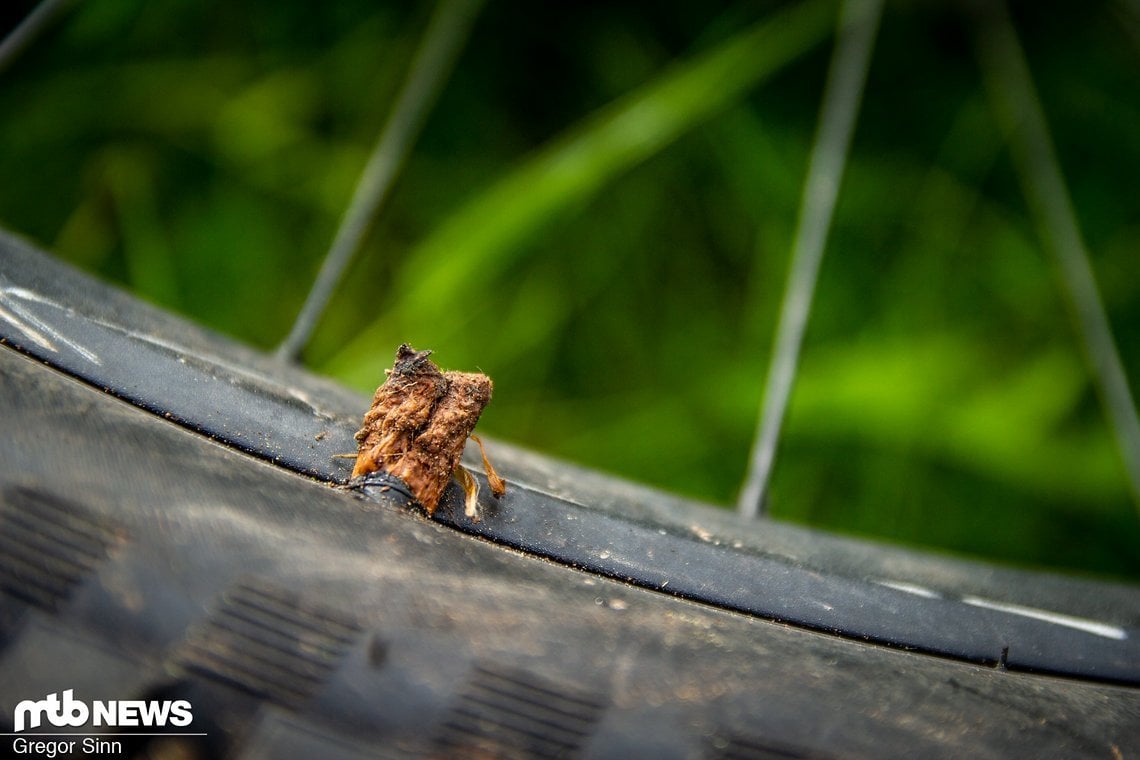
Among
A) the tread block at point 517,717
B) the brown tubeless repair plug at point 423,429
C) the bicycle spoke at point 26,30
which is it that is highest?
the bicycle spoke at point 26,30

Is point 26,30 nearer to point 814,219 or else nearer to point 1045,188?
point 814,219

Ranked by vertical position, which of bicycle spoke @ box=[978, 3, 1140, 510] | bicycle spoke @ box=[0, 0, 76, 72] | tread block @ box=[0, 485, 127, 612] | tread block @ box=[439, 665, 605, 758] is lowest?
tread block @ box=[439, 665, 605, 758]

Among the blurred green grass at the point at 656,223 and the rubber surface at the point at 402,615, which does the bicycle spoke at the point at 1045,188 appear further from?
the rubber surface at the point at 402,615

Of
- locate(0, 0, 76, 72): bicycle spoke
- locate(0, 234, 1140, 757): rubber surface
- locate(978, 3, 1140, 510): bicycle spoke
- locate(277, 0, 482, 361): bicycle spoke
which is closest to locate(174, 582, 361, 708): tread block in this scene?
locate(0, 234, 1140, 757): rubber surface

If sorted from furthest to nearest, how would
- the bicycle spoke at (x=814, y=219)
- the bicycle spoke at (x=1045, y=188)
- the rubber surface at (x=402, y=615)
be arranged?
1. the bicycle spoke at (x=1045, y=188)
2. the bicycle spoke at (x=814, y=219)
3. the rubber surface at (x=402, y=615)

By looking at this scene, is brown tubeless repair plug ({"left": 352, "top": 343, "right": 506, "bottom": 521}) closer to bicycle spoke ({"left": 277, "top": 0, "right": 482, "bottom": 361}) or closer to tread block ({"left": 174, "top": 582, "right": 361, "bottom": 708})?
tread block ({"left": 174, "top": 582, "right": 361, "bottom": 708})

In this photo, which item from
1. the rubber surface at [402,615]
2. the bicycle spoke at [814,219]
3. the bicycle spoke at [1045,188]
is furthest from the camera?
the bicycle spoke at [1045,188]

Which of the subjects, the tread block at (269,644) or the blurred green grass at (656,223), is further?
the blurred green grass at (656,223)

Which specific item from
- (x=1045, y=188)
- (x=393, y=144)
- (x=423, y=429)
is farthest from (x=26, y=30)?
(x=1045, y=188)


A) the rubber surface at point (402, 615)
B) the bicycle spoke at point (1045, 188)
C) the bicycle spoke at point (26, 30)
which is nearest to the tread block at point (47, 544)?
the rubber surface at point (402, 615)
